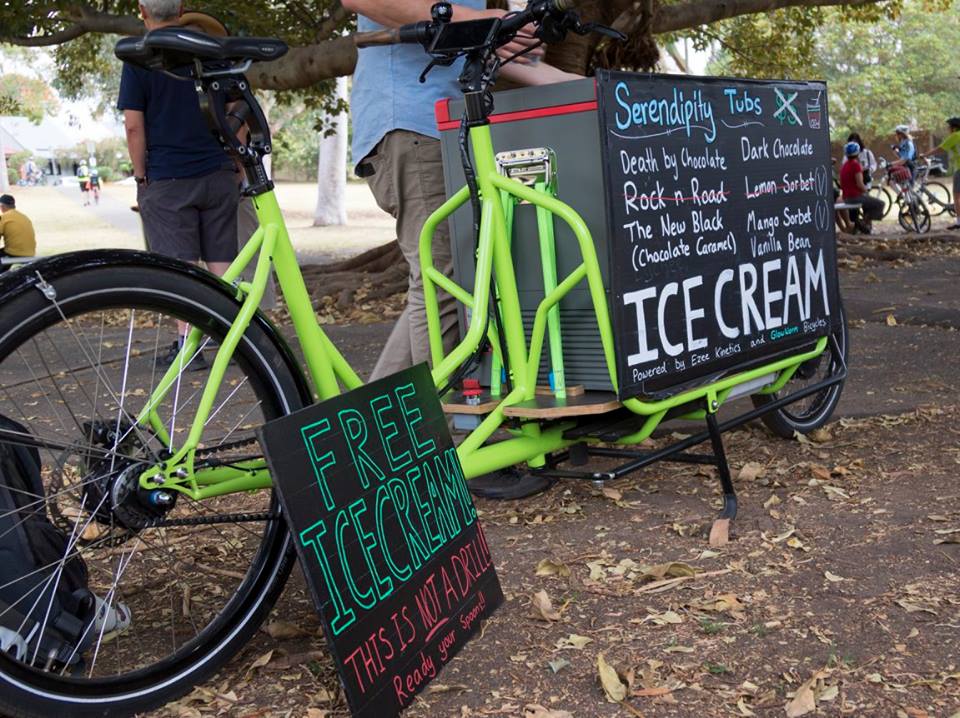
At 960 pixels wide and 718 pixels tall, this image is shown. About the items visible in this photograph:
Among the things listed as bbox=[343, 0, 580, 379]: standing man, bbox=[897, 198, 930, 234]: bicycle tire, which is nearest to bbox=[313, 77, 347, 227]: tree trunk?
bbox=[897, 198, 930, 234]: bicycle tire

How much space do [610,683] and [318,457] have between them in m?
0.81

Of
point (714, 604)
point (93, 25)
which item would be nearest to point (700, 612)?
point (714, 604)

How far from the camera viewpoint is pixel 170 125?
594cm

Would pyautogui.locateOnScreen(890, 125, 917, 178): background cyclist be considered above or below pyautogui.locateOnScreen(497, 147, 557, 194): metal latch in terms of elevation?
below

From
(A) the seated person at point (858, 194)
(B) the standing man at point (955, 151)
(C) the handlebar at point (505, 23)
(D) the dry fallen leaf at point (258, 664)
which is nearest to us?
(D) the dry fallen leaf at point (258, 664)

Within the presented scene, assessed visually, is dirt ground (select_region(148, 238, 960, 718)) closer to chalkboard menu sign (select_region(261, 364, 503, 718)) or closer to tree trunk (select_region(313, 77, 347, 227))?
chalkboard menu sign (select_region(261, 364, 503, 718))

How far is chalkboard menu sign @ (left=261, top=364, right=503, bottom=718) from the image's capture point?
91.3 inches

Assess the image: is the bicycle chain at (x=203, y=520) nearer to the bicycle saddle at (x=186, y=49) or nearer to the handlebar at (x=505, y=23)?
the bicycle saddle at (x=186, y=49)

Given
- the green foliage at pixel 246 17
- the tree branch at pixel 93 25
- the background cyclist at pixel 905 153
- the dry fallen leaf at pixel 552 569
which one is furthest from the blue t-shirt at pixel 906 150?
the dry fallen leaf at pixel 552 569

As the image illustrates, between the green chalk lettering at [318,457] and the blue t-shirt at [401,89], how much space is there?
4.88ft

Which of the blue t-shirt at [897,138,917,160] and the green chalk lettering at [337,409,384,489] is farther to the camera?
the blue t-shirt at [897,138,917,160]

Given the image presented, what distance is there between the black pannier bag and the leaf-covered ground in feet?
0.98

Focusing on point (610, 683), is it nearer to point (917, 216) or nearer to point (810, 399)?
point (810, 399)

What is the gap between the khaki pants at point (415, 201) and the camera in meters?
3.68
